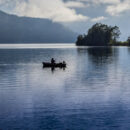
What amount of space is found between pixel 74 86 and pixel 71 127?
25.0 metres

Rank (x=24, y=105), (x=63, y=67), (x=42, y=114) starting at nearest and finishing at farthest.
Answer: (x=42, y=114) → (x=24, y=105) → (x=63, y=67)

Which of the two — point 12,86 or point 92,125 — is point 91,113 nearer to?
point 92,125

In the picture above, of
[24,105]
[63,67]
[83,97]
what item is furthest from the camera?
[63,67]

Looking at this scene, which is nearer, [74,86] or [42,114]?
→ [42,114]

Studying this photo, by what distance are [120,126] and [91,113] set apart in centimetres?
526

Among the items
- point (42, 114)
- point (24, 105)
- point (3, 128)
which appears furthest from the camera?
point (24, 105)

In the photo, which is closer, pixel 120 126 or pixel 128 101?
pixel 120 126

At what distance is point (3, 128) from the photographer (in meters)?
27.1

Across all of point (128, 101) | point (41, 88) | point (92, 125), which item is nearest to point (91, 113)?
point (92, 125)

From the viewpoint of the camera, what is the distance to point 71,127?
90.2ft

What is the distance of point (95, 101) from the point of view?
127ft

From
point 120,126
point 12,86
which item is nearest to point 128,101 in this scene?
point 120,126

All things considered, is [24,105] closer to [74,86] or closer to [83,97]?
[83,97]

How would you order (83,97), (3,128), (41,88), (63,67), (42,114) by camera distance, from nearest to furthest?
(3,128) < (42,114) < (83,97) < (41,88) < (63,67)
